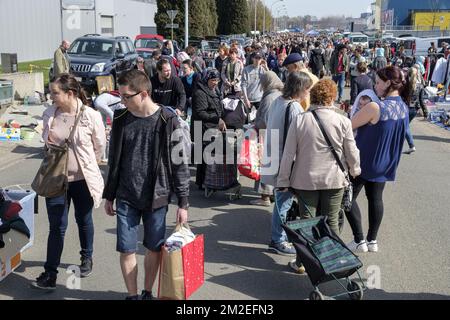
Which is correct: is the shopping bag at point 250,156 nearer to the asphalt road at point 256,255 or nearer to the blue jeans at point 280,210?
the asphalt road at point 256,255

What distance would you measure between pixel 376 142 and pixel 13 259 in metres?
3.66

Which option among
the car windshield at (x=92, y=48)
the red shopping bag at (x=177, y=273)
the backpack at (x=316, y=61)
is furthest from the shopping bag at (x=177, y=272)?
the backpack at (x=316, y=61)

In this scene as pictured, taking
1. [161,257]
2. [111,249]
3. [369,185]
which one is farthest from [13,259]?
[369,185]

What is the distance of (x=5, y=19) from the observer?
2852 cm

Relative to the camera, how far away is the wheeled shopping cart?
4438 millimetres

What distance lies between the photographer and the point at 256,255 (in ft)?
18.7

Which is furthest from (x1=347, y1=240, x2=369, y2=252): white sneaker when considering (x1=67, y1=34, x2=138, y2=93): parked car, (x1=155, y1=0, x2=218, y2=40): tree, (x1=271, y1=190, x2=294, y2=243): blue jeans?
(x1=155, y1=0, x2=218, y2=40): tree

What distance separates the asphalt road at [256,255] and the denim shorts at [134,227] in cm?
80

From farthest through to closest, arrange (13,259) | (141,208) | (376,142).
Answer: (376,142)
(13,259)
(141,208)

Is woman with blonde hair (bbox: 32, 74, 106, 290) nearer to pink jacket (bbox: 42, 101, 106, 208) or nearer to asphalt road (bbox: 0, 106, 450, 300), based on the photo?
pink jacket (bbox: 42, 101, 106, 208)

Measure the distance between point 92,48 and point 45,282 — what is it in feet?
52.3

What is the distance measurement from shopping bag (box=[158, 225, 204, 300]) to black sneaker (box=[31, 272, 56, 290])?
1.13m

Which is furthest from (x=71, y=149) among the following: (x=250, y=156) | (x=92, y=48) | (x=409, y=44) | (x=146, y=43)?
(x=409, y=44)

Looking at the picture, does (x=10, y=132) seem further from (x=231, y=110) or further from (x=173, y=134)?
(x=173, y=134)
